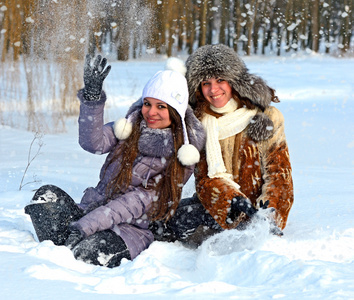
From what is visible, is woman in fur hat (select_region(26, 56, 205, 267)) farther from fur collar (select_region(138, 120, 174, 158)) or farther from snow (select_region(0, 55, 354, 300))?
snow (select_region(0, 55, 354, 300))

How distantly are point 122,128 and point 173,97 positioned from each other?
33 cm

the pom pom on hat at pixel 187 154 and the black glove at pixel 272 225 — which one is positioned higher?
the pom pom on hat at pixel 187 154

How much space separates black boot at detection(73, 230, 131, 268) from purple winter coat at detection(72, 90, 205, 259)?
0.04 m

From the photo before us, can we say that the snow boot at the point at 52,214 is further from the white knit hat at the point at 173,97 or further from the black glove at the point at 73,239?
the white knit hat at the point at 173,97

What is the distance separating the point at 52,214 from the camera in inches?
106

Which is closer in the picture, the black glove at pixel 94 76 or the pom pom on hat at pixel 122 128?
the black glove at pixel 94 76

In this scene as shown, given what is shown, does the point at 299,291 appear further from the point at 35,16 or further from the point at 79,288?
the point at 35,16

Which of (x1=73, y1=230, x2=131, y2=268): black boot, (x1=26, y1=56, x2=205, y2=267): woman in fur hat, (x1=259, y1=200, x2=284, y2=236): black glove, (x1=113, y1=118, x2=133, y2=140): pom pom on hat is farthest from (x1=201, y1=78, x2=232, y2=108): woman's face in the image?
(x1=73, y1=230, x2=131, y2=268): black boot

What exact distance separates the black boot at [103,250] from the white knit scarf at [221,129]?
679mm

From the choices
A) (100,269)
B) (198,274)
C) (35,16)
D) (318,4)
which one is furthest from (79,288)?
(318,4)

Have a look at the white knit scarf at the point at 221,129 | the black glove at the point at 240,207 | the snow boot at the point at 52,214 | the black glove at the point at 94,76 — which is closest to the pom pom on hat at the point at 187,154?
the white knit scarf at the point at 221,129

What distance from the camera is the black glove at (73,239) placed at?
2.57 metres

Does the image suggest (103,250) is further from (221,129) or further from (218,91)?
(218,91)

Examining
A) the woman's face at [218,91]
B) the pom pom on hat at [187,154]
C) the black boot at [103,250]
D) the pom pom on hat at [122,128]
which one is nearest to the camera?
the black boot at [103,250]
